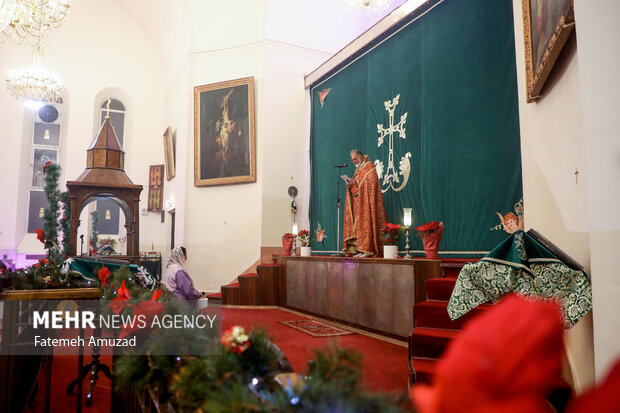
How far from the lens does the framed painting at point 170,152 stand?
12.9 metres

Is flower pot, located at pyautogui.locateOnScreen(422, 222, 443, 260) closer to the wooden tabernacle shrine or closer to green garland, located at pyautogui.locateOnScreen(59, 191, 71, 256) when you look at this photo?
the wooden tabernacle shrine

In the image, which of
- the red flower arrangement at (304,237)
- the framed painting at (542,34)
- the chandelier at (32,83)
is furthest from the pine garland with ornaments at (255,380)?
the chandelier at (32,83)

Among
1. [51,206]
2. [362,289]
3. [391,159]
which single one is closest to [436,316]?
[362,289]

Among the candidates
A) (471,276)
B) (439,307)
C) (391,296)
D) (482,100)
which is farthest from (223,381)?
(482,100)

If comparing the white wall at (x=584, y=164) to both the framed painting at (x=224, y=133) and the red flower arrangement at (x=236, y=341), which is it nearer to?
the red flower arrangement at (x=236, y=341)

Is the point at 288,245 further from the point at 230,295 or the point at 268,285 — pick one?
the point at 230,295

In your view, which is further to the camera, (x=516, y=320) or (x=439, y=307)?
(x=439, y=307)

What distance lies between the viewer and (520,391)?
39 cm

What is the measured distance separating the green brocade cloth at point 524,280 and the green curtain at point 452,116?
3.12m

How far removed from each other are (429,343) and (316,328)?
3101 millimetres

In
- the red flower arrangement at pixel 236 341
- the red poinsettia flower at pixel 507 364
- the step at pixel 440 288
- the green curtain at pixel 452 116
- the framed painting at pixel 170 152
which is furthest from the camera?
the framed painting at pixel 170 152

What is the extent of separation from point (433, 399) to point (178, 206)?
1217 centimetres

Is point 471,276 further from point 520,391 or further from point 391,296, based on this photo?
point 391,296

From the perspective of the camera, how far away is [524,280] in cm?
243
